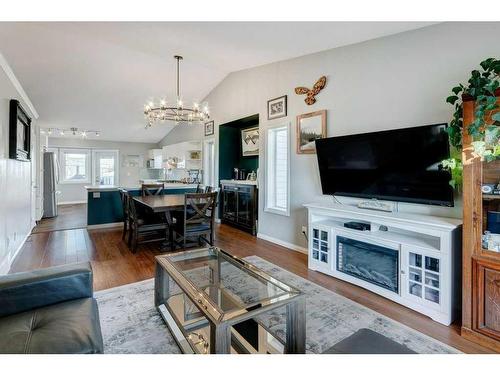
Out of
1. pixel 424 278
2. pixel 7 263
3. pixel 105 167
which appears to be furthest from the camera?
pixel 105 167

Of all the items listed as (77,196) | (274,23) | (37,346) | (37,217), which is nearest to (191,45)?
(274,23)

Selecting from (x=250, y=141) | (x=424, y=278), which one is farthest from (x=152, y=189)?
(x=424, y=278)

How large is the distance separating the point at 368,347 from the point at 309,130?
9.62ft

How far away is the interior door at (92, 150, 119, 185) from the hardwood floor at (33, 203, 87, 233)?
1892 millimetres

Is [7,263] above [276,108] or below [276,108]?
below

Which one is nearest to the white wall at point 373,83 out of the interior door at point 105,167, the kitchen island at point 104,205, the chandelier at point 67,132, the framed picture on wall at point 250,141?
the framed picture on wall at point 250,141

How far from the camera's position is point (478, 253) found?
1882mm

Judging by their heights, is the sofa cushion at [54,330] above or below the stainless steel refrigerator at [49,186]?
below

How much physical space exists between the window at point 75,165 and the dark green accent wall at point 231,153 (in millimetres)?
6080

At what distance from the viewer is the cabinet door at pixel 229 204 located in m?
5.51

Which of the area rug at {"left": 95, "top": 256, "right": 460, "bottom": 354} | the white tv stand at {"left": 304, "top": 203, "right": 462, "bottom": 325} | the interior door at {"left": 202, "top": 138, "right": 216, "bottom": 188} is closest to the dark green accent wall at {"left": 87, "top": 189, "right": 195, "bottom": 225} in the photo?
the interior door at {"left": 202, "top": 138, "right": 216, "bottom": 188}

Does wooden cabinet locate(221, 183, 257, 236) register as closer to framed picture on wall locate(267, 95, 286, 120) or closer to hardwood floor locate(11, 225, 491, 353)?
hardwood floor locate(11, 225, 491, 353)

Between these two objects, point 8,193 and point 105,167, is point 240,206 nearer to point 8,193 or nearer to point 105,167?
point 8,193

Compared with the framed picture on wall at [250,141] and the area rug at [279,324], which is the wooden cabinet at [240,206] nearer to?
the framed picture on wall at [250,141]
